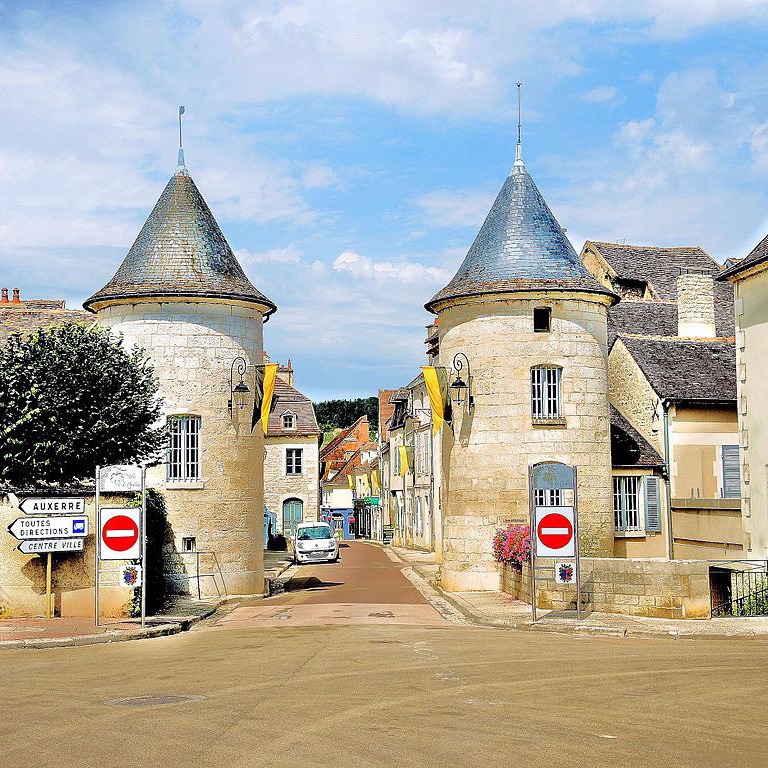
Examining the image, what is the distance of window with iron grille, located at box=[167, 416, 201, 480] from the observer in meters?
26.5

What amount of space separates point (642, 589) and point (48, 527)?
10.5 m

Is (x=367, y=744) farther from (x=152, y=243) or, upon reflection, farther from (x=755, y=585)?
(x=152, y=243)

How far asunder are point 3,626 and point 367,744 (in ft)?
39.6

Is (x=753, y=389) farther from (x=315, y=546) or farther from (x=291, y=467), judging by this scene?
(x=291, y=467)

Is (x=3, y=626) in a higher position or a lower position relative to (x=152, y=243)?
lower

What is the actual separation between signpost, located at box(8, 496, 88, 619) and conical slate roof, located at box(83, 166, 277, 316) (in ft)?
26.8

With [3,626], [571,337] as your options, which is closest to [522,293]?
[571,337]

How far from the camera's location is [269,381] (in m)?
27.5

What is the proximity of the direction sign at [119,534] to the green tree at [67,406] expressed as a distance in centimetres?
334

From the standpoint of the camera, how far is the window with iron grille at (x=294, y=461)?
201ft

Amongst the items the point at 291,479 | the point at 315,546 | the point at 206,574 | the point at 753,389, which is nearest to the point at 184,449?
the point at 206,574

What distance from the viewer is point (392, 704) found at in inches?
401

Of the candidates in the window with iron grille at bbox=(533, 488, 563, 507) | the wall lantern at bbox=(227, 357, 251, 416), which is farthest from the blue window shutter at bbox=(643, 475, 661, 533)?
the wall lantern at bbox=(227, 357, 251, 416)

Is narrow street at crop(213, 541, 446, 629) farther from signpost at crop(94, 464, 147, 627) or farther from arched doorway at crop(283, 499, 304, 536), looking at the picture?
arched doorway at crop(283, 499, 304, 536)
